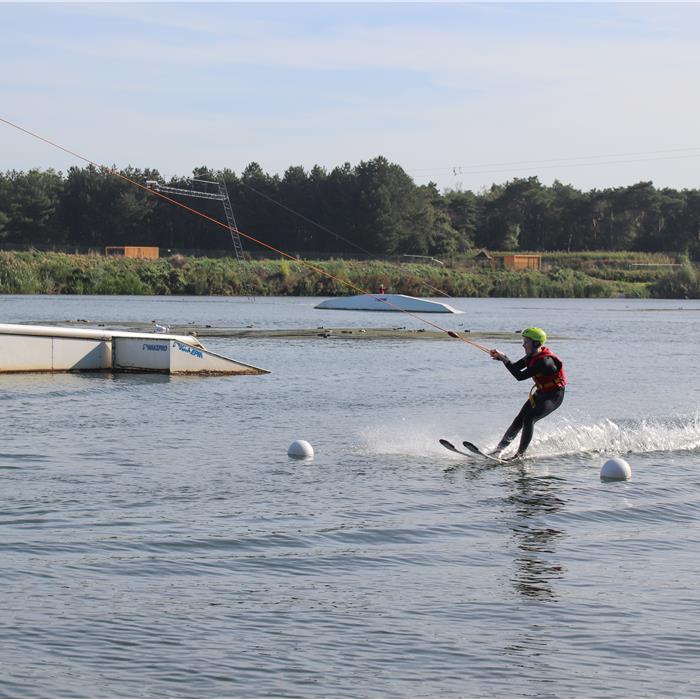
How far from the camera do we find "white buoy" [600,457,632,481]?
15.8 m

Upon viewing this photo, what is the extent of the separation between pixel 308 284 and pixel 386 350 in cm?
4749

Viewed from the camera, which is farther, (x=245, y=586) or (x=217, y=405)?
(x=217, y=405)

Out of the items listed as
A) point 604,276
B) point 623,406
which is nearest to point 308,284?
point 604,276

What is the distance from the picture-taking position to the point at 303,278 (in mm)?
86062

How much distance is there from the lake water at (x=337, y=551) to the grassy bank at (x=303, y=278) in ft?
189

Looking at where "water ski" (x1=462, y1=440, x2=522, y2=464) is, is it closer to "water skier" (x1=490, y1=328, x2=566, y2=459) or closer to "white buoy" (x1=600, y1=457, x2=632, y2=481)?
"water skier" (x1=490, y1=328, x2=566, y2=459)

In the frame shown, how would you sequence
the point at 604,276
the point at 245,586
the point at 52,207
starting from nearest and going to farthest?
the point at 245,586
the point at 604,276
the point at 52,207

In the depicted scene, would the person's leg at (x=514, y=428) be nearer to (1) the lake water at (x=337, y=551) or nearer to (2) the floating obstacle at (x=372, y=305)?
(1) the lake water at (x=337, y=551)

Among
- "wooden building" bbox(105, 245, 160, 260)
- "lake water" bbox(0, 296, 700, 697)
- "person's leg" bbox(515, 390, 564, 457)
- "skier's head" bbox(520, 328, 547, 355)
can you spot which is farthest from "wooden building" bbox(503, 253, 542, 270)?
"skier's head" bbox(520, 328, 547, 355)

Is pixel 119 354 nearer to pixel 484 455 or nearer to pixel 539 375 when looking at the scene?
pixel 484 455

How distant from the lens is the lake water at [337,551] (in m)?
8.36

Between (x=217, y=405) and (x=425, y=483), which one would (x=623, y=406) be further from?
(x=425, y=483)

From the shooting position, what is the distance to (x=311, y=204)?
114 metres

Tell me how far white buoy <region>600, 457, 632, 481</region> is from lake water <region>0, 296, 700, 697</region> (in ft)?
0.66
